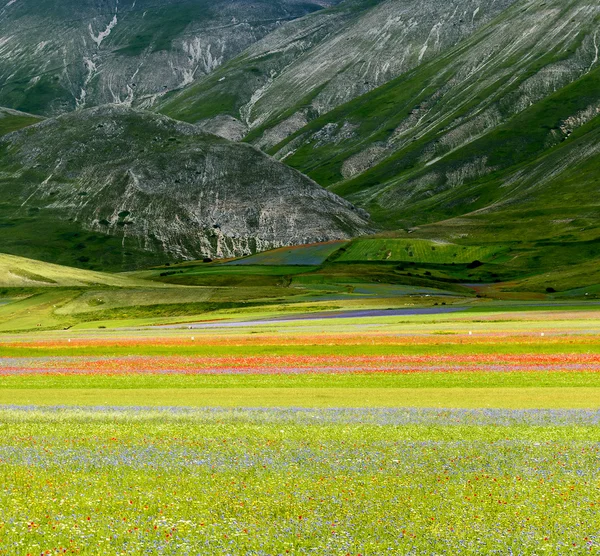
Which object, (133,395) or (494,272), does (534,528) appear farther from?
(494,272)

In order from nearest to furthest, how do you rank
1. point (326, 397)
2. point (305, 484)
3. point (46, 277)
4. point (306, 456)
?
point (305, 484) → point (306, 456) → point (326, 397) → point (46, 277)

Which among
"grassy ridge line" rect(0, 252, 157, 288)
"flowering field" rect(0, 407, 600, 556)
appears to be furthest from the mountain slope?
"flowering field" rect(0, 407, 600, 556)

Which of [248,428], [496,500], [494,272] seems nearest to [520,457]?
[496,500]

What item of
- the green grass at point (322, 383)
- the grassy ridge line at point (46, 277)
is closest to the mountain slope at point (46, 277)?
the grassy ridge line at point (46, 277)

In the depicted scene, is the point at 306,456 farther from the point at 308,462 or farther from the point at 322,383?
the point at 322,383

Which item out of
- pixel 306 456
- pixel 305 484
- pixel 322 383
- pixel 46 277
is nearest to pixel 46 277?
pixel 46 277

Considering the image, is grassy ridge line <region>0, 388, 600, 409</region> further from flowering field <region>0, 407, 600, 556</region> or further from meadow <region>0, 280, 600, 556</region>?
flowering field <region>0, 407, 600, 556</region>
